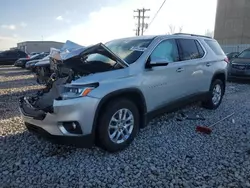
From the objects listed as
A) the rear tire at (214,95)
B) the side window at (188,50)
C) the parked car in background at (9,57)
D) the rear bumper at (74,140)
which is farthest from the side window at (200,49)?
the parked car in background at (9,57)

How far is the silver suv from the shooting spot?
11.0 ft

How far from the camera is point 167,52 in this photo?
4688 millimetres

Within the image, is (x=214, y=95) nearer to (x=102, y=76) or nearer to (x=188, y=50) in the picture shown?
(x=188, y=50)

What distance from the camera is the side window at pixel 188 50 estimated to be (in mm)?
5039

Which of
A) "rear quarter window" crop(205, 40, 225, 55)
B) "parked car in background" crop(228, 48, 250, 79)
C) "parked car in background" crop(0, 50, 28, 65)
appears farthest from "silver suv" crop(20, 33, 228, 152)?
"parked car in background" crop(0, 50, 28, 65)

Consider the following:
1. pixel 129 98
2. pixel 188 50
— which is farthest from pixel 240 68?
pixel 129 98

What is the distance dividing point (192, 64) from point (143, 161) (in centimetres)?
251

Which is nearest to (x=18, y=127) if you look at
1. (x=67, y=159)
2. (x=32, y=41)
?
(x=67, y=159)

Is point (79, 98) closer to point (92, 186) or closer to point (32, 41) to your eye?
point (92, 186)

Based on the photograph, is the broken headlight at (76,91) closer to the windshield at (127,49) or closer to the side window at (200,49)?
the windshield at (127,49)

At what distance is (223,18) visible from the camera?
46.4 metres

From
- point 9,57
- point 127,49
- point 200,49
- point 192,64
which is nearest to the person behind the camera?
point 127,49

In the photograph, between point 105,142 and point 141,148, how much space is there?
0.72 m

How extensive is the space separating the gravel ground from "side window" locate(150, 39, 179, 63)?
54.6 inches
